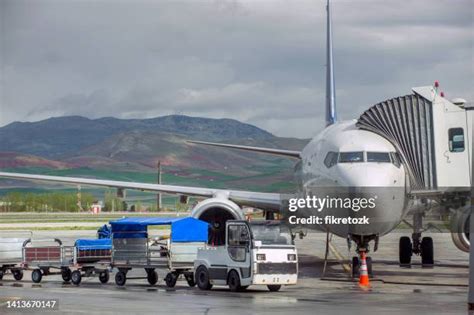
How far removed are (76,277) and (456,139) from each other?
34.6 ft

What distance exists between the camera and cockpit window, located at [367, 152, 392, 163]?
2504 cm

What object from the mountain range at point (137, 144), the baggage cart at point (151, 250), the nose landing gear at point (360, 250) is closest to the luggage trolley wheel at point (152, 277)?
the baggage cart at point (151, 250)

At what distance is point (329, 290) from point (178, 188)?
1061 centimetres

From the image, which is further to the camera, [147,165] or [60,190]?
[60,190]

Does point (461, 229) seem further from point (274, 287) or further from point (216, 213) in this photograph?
point (216, 213)

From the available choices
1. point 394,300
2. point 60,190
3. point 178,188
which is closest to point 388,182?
point 394,300

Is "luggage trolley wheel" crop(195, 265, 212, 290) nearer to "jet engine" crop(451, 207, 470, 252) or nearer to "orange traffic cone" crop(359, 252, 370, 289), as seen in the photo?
"orange traffic cone" crop(359, 252, 370, 289)

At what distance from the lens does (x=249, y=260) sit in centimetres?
2264

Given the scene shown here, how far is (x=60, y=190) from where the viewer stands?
9212 centimetres

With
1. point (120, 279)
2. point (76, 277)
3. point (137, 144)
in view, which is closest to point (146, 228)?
point (120, 279)

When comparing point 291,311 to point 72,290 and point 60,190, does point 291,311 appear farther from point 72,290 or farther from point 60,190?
point 60,190

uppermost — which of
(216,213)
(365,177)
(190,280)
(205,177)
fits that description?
(205,177)

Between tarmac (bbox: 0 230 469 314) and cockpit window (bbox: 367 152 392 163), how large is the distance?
3179 mm

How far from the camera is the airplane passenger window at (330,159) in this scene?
25.6 metres
